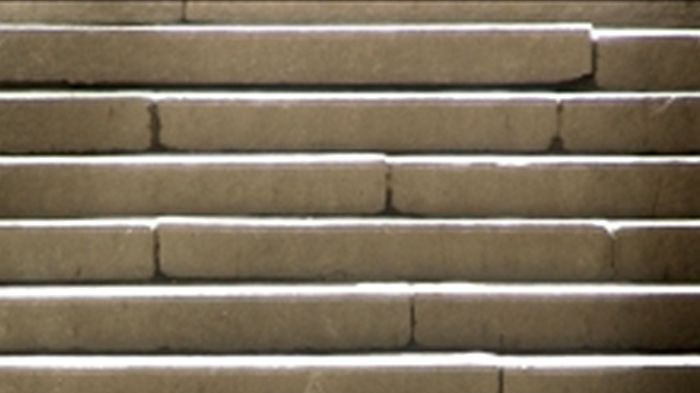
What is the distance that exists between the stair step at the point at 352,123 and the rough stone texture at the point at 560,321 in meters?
0.46

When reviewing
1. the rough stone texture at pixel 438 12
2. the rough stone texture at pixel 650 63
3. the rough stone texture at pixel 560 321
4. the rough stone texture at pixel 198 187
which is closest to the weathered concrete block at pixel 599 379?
the rough stone texture at pixel 560 321

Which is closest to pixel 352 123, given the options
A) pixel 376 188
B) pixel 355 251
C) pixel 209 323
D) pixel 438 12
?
pixel 376 188

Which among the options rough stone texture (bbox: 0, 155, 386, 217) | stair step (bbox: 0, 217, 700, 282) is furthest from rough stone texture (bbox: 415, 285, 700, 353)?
rough stone texture (bbox: 0, 155, 386, 217)

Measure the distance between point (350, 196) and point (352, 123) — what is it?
8.9 inches

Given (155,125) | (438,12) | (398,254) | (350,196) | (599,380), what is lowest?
(599,380)

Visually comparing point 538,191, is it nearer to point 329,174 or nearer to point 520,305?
point 520,305

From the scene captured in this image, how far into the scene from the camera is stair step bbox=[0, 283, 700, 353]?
10.2 feet

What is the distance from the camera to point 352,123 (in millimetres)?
3379

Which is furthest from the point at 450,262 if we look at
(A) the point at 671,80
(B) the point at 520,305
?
(A) the point at 671,80

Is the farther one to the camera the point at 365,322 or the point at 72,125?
the point at 72,125

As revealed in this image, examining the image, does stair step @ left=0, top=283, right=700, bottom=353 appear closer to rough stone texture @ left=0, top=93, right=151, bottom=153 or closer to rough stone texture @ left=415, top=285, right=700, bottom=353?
rough stone texture @ left=415, top=285, right=700, bottom=353

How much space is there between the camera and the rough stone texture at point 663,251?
3.18 metres

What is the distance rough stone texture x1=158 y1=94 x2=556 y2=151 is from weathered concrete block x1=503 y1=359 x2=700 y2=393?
A: 68 centimetres

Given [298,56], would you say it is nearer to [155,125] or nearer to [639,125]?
[155,125]
